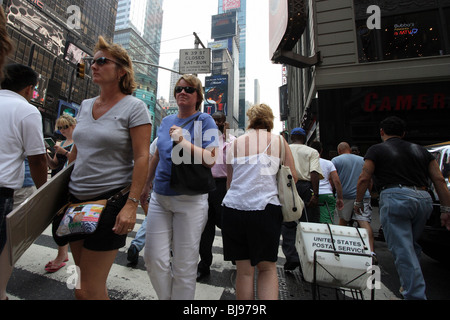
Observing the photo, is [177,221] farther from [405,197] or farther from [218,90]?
[218,90]

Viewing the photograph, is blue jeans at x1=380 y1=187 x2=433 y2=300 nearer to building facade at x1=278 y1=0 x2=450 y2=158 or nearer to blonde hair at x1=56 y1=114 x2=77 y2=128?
blonde hair at x1=56 y1=114 x2=77 y2=128

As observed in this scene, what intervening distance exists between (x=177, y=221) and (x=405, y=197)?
2.49 metres

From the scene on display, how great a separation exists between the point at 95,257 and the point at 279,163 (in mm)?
1652

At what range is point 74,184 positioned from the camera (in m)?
1.65

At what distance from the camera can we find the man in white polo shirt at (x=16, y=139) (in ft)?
5.32

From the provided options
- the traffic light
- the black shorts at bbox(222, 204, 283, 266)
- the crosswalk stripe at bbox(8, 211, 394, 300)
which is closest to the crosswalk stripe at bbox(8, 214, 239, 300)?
the crosswalk stripe at bbox(8, 211, 394, 300)

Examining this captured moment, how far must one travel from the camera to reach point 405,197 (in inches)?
100

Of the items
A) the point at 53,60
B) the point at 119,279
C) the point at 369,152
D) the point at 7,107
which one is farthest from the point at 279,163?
the point at 53,60

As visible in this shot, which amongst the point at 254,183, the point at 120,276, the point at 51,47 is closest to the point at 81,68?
the point at 120,276

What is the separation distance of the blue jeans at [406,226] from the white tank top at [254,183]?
152cm

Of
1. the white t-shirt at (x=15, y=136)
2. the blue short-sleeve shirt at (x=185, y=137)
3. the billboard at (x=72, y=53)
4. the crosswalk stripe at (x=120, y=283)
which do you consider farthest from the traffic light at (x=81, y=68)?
the billboard at (x=72, y=53)

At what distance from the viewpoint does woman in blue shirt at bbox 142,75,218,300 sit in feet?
6.18

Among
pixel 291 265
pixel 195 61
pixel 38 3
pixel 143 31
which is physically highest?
pixel 143 31

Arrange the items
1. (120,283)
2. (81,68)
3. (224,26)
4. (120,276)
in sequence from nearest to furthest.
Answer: (120,283) < (120,276) < (81,68) < (224,26)
